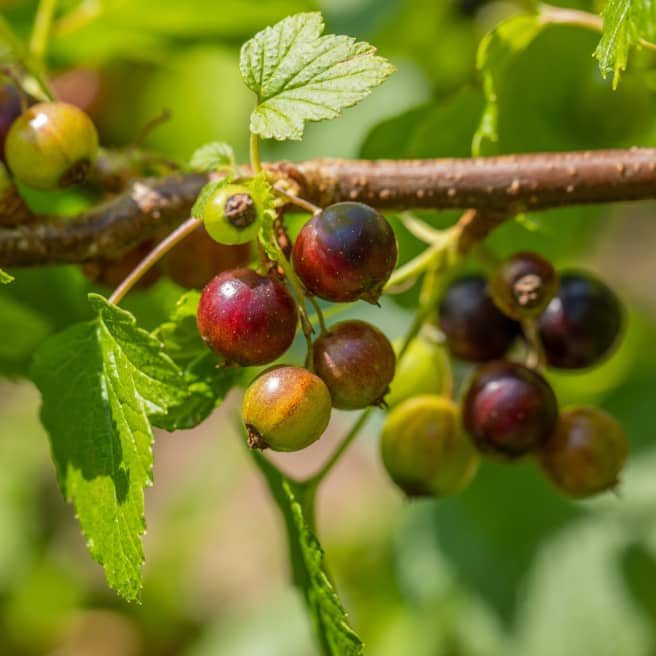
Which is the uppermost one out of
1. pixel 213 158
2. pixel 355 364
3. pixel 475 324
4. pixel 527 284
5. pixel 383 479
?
pixel 213 158

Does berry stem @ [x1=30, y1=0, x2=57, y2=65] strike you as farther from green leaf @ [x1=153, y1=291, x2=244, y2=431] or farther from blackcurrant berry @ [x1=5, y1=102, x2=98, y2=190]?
green leaf @ [x1=153, y1=291, x2=244, y2=431]

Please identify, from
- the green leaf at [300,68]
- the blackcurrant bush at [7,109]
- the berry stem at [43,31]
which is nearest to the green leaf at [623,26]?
the green leaf at [300,68]

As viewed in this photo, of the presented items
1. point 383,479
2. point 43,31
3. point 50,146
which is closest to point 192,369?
point 50,146

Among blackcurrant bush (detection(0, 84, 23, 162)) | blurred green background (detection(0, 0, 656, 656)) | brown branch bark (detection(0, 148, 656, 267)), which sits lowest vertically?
blurred green background (detection(0, 0, 656, 656))

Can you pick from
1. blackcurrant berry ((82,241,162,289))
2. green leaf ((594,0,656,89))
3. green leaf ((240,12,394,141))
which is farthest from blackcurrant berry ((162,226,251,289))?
green leaf ((594,0,656,89))

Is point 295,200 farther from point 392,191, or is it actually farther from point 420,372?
point 420,372

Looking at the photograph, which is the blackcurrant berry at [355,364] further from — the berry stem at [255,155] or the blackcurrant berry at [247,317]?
the berry stem at [255,155]
